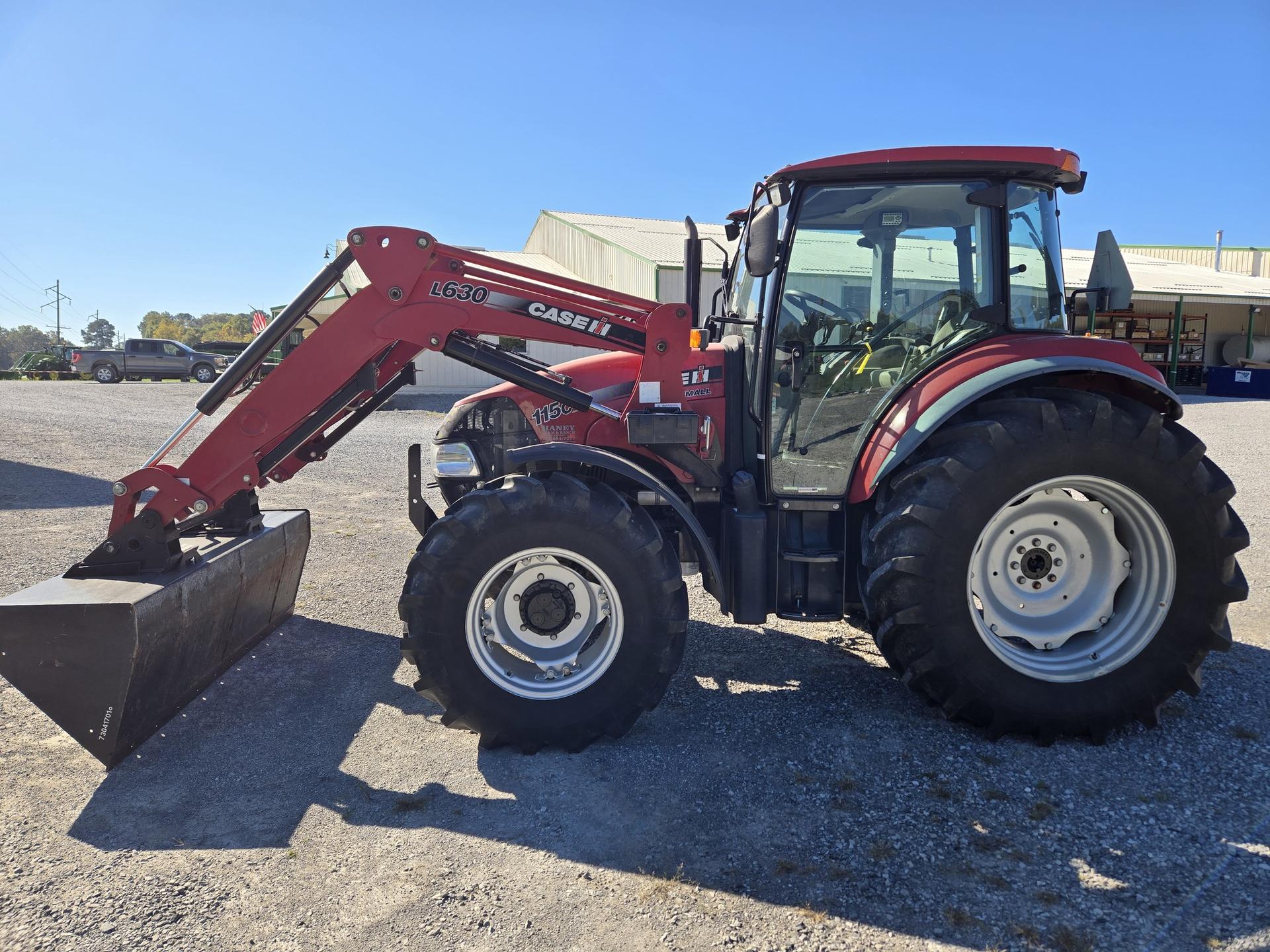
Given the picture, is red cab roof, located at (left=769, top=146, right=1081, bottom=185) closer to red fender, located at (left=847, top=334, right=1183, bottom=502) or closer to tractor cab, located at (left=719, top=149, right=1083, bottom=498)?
tractor cab, located at (left=719, top=149, right=1083, bottom=498)

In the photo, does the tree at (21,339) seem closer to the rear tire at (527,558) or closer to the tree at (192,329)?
the tree at (192,329)

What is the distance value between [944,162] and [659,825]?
3103 mm

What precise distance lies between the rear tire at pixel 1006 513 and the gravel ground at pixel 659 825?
0.73ft

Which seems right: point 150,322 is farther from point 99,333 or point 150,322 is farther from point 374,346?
point 374,346

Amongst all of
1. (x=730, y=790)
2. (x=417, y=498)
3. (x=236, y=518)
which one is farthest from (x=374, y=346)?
(x=730, y=790)

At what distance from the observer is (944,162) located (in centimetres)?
379

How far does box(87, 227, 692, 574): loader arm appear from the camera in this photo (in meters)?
3.88

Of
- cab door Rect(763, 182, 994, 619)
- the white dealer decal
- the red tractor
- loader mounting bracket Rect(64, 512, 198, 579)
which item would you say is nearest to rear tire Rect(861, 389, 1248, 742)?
the red tractor

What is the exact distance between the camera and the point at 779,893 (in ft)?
8.85

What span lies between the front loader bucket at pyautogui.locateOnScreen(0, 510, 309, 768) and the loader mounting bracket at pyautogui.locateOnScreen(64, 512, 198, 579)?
55 mm

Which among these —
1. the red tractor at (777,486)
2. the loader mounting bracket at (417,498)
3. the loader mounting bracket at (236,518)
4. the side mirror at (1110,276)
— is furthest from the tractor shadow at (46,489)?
the side mirror at (1110,276)

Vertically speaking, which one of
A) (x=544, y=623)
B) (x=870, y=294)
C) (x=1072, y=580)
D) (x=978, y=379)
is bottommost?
(x=544, y=623)

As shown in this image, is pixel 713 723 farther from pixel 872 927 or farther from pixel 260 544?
pixel 260 544

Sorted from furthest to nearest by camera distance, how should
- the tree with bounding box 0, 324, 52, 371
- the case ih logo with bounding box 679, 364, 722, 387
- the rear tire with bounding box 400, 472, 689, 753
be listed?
the tree with bounding box 0, 324, 52, 371, the case ih logo with bounding box 679, 364, 722, 387, the rear tire with bounding box 400, 472, 689, 753
